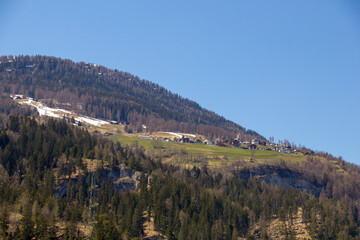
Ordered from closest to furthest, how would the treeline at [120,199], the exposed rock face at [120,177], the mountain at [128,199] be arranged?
the treeline at [120,199]
the mountain at [128,199]
the exposed rock face at [120,177]

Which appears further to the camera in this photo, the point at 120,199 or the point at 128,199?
the point at 120,199

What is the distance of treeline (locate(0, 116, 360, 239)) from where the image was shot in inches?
4024

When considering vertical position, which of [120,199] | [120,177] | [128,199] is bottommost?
[120,199]

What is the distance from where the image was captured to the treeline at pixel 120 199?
335ft

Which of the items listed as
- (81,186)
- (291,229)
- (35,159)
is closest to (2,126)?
(35,159)

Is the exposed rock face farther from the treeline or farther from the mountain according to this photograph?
the treeline

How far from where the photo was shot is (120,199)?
129 metres

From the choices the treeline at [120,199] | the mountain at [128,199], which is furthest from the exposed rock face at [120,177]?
the treeline at [120,199]

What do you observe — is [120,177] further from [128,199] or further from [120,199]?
[128,199]

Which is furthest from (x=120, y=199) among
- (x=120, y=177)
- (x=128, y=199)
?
(x=120, y=177)

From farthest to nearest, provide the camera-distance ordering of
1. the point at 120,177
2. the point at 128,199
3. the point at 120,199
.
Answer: the point at 120,177
the point at 120,199
the point at 128,199

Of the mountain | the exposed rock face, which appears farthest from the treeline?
the exposed rock face

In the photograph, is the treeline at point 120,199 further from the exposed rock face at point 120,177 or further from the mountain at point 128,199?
the exposed rock face at point 120,177

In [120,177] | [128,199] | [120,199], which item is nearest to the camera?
[128,199]
